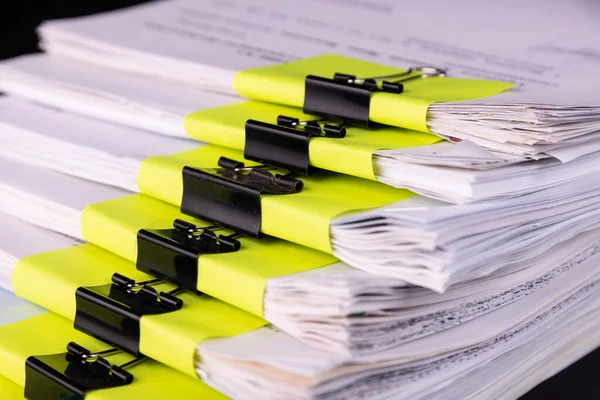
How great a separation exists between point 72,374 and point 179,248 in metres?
0.11

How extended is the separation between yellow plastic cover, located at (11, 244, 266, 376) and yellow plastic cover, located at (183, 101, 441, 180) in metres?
0.12

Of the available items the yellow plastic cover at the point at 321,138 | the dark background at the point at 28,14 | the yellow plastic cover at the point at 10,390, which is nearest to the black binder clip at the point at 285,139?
the yellow plastic cover at the point at 321,138

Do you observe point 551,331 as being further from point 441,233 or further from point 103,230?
point 103,230

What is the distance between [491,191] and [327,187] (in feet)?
0.39

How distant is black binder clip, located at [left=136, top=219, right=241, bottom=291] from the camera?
579mm

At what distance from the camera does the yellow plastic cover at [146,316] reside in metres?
0.54

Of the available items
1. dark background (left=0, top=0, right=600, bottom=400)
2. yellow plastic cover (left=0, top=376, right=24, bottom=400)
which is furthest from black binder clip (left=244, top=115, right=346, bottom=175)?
dark background (left=0, top=0, right=600, bottom=400)

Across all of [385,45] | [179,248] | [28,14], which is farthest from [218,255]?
[28,14]

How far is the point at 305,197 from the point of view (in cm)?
58

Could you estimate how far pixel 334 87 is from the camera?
0.66m

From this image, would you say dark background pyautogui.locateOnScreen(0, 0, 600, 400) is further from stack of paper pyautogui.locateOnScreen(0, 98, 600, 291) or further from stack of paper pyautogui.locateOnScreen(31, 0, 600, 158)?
stack of paper pyautogui.locateOnScreen(0, 98, 600, 291)

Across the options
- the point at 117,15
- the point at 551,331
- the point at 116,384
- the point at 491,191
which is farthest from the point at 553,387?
the point at 117,15

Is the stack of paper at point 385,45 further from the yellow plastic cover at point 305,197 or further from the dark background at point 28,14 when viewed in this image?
the dark background at point 28,14

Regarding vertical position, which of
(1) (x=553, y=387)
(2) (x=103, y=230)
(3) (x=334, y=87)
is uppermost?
(3) (x=334, y=87)
